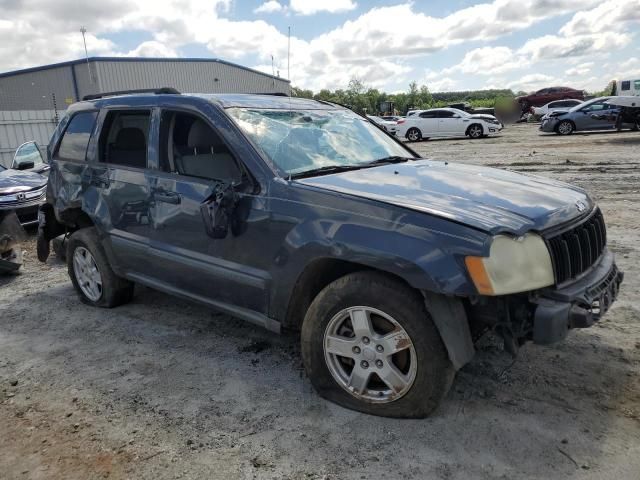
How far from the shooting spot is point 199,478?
2.60 meters

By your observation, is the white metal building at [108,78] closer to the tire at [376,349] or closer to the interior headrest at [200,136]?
the interior headrest at [200,136]

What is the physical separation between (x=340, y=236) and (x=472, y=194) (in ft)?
2.75

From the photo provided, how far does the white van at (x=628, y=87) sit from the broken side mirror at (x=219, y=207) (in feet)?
90.4

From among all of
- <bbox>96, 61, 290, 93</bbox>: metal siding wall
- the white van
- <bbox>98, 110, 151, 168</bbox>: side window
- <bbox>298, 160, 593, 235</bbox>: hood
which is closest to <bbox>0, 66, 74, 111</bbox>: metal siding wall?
<bbox>96, 61, 290, 93</bbox>: metal siding wall

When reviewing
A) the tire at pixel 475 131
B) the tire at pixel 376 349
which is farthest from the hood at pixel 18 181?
the tire at pixel 475 131

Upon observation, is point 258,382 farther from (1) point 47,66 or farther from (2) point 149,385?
(1) point 47,66

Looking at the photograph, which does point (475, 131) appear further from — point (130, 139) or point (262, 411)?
point (262, 411)

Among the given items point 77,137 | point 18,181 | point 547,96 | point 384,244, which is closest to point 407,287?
point 384,244

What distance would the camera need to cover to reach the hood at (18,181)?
7.64 m

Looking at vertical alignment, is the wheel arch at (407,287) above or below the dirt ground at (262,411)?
above

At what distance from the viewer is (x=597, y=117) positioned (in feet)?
68.0

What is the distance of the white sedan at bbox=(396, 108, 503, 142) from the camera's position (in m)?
24.5

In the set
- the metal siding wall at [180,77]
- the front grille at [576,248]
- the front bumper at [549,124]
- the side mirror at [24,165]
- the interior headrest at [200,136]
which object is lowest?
the front grille at [576,248]

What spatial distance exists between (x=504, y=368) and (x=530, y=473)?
103 centimetres
